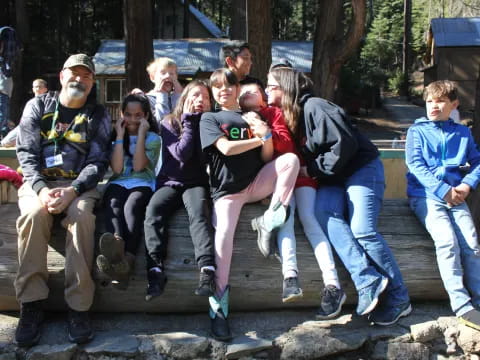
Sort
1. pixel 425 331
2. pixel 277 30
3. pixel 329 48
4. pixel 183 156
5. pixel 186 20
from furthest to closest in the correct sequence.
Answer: pixel 277 30 < pixel 186 20 < pixel 329 48 < pixel 183 156 < pixel 425 331

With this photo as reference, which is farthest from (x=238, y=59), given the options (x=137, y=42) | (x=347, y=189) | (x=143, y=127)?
(x=137, y=42)

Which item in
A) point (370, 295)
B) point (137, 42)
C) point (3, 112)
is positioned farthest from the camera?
point (3, 112)

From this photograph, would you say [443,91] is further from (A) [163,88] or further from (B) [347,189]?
(A) [163,88]

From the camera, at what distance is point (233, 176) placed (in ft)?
11.5

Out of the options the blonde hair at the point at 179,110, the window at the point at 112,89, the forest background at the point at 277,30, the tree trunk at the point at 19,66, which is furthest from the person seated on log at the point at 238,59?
the window at the point at 112,89

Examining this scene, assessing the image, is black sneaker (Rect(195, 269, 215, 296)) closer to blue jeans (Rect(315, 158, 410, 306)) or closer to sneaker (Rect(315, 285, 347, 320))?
sneaker (Rect(315, 285, 347, 320))

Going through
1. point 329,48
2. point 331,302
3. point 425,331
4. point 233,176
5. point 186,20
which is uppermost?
point 186,20

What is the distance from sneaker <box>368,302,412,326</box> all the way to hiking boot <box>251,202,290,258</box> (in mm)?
810

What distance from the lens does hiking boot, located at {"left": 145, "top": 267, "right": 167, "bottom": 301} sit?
3.27 metres

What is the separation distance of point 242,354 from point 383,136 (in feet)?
61.0

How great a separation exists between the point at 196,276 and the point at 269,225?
0.61m

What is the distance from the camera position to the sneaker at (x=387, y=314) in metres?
3.44

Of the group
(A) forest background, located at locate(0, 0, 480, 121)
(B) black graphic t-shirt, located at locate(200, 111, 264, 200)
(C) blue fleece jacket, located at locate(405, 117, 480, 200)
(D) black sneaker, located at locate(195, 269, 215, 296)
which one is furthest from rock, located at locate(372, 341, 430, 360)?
(A) forest background, located at locate(0, 0, 480, 121)

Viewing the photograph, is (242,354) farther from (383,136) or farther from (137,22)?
(383,136)
